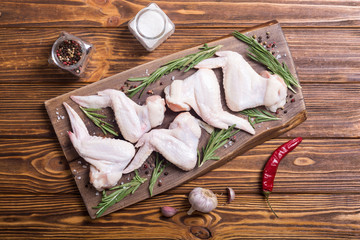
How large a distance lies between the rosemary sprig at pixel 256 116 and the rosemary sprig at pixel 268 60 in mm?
220

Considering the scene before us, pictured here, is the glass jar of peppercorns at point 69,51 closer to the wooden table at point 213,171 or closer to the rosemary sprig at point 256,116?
the wooden table at point 213,171

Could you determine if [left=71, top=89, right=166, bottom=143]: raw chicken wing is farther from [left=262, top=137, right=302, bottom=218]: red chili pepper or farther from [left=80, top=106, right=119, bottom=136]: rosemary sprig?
[left=262, top=137, right=302, bottom=218]: red chili pepper

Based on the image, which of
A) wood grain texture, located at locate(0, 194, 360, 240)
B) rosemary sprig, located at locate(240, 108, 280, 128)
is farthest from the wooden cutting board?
wood grain texture, located at locate(0, 194, 360, 240)

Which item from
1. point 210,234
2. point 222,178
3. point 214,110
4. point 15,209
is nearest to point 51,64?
point 15,209

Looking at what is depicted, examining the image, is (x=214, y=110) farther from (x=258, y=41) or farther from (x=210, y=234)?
(x=210, y=234)

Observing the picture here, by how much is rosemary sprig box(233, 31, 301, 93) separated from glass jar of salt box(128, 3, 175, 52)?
47 centimetres

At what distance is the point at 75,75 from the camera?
184 cm

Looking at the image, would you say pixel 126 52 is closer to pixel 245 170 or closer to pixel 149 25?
pixel 149 25

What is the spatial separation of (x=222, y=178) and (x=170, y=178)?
0.34 metres

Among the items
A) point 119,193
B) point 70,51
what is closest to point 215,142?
point 119,193

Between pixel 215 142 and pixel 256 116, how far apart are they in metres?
0.31

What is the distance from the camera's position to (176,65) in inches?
72.1


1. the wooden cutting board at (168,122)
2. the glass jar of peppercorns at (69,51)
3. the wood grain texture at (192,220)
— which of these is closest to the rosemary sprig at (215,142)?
the wooden cutting board at (168,122)

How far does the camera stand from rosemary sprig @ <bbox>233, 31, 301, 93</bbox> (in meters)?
1.82
